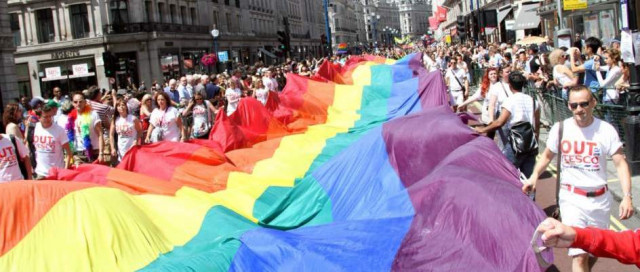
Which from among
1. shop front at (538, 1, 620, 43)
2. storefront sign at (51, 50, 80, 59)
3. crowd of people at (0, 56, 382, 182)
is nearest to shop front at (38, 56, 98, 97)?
storefront sign at (51, 50, 80, 59)

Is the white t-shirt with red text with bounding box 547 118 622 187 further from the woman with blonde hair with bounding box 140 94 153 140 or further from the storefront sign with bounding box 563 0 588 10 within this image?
the storefront sign with bounding box 563 0 588 10

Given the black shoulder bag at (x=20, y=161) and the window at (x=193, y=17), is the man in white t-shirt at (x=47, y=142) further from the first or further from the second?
the window at (x=193, y=17)

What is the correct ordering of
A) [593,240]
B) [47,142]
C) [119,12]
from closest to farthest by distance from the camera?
[593,240] < [47,142] < [119,12]

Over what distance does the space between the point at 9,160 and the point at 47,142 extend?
106 cm

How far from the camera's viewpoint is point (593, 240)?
3102 millimetres

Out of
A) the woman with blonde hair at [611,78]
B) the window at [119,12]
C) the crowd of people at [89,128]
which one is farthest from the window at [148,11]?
the woman with blonde hair at [611,78]

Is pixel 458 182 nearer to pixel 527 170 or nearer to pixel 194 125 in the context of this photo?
pixel 527 170

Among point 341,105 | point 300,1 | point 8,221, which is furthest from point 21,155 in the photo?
point 300,1

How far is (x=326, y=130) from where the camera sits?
12.9 metres

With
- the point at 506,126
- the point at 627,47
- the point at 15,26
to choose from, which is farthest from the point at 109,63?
the point at 15,26

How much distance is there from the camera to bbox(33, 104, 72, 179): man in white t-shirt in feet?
29.4

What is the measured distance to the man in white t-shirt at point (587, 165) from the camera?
16.8 ft

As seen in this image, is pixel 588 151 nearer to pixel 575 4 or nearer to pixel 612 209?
pixel 612 209

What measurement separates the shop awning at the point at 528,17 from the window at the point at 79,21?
2702 cm
